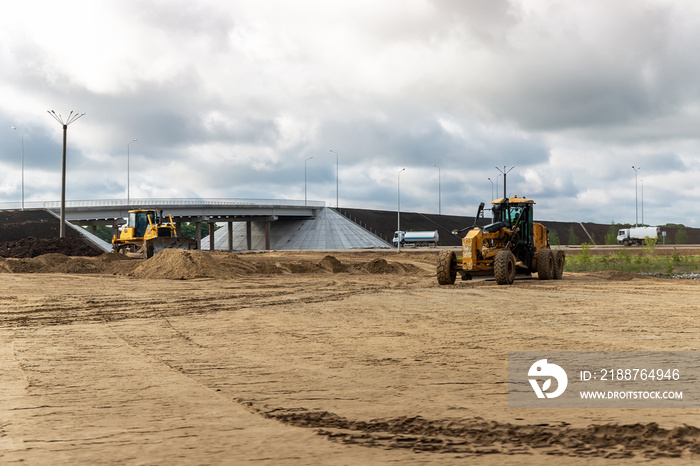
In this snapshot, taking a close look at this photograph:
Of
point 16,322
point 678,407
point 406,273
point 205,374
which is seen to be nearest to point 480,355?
point 678,407

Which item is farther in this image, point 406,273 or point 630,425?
point 406,273

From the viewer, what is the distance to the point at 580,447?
5.00 metres

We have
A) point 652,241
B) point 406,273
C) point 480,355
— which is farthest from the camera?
point 652,241

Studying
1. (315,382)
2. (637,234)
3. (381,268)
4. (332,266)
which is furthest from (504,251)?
(637,234)

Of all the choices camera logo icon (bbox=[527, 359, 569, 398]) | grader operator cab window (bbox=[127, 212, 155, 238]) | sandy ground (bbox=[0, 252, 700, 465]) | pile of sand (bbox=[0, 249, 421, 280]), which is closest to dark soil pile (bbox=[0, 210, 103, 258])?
grader operator cab window (bbox=[127, 212, 155, 238])

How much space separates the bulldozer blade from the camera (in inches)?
1393

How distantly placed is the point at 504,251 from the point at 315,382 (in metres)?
15.8

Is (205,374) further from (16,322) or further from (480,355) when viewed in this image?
(16,322)

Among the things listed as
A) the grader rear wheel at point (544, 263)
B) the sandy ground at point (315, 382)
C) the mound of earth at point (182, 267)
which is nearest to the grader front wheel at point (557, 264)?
the grader rear wheel at point (544, 263)

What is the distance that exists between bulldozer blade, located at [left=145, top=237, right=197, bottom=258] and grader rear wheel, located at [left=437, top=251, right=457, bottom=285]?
685 inches

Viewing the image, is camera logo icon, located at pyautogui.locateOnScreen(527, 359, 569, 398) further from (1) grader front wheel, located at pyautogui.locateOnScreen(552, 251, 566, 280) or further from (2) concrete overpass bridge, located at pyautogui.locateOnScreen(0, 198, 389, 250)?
(2) concrete overpass bridge, located at pyautogui.locateOnScreen(0, 198, 389, 250)

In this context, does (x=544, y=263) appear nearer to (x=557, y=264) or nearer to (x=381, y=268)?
(x=557, y=264)

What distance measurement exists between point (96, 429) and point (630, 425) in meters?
4.61

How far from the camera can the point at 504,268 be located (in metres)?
21.6
